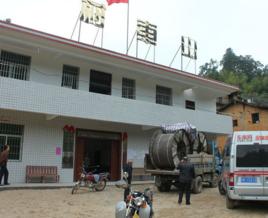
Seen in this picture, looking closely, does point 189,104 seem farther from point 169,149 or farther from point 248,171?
point 248,171

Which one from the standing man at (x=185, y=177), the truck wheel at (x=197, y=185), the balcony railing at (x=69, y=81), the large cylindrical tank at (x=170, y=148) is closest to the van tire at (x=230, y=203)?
the standing man at (x=185, y=177)

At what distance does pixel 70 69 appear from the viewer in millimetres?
20328

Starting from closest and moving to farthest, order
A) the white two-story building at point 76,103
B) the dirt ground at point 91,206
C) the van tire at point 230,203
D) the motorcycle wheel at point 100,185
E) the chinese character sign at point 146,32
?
1. the dirt ground at point 91,206
2. the van tire at point 230,203
3. the motorcycle wheel at point 100,185
4. the white two-story building at point 76,103
5. the chinese character sign at point 146,32

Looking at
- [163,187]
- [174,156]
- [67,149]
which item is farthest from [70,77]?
[163,187]

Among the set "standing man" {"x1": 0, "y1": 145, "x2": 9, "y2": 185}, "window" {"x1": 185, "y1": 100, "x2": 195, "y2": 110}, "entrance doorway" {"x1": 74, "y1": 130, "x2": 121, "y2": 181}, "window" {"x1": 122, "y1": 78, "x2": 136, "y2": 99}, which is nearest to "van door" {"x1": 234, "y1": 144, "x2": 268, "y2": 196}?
"standing man" {"x1": 0, "y1": 145, "x2": 9, "y2": 185}

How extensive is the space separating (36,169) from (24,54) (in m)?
5.58

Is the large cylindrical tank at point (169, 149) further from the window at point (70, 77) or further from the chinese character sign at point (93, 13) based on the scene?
the chinese character sign at point (93, 13)

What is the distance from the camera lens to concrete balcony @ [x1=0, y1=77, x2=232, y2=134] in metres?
16.6

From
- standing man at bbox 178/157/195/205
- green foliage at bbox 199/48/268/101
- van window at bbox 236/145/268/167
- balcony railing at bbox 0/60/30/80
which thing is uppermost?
green foliage at bbox 199/48/268/101

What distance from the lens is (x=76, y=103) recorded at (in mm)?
18484

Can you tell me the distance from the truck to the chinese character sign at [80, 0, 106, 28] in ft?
26.8

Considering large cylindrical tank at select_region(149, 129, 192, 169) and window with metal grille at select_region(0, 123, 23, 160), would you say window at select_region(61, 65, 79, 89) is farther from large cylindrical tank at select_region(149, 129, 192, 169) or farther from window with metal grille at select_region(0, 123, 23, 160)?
large cylindrical tank at select_region(149, 129, 192, 169)

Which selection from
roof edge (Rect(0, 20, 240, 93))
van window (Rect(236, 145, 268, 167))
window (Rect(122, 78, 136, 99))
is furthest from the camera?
window (Rect(122, 78, 136, 99))

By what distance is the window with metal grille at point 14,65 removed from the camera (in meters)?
17.8
